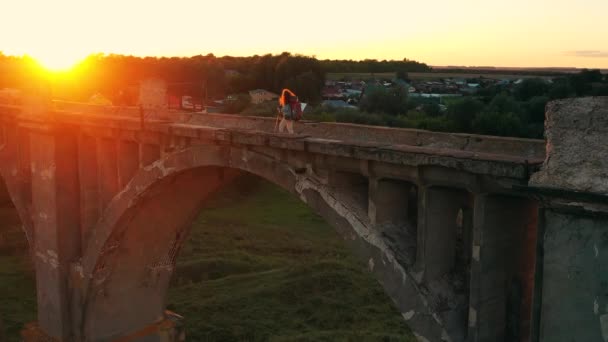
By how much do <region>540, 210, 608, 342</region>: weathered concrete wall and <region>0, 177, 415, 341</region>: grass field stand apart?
33.1 feet

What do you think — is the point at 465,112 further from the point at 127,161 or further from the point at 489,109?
the point at 127,161

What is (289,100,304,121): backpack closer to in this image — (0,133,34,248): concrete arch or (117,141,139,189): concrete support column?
(117,141,139,189): concrete support column

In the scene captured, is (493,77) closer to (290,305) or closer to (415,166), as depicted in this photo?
(290,305)

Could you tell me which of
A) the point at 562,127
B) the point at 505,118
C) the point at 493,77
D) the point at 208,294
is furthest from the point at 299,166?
the point at 493,77

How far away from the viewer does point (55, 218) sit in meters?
13.8

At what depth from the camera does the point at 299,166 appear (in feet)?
29.1

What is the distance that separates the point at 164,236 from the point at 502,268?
927cm

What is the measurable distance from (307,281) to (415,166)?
12.1m

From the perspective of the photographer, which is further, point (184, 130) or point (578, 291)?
point (184, 130)

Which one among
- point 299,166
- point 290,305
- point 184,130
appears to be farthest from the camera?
point 290,305

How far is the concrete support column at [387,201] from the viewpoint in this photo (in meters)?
7.71

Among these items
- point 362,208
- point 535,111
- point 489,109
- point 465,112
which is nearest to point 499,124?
point 489,109

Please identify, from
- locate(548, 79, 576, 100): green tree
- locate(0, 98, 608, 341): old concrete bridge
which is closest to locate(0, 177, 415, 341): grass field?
locate(0, 98, 608, 341): old concrete bridge

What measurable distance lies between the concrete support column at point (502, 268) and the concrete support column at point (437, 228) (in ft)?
1.90
